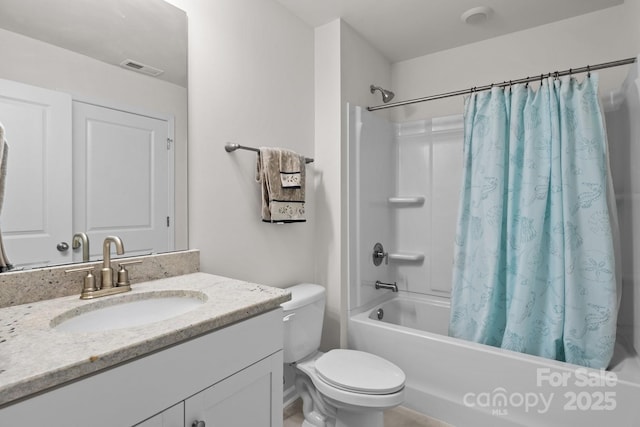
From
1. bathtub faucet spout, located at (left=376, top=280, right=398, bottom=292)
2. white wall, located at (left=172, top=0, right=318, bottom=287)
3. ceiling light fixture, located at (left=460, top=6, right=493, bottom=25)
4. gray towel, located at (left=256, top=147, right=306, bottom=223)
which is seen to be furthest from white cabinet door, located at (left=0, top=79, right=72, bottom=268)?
ceiling light fixture, located at (left=460, top=6, right=493, bottom=25)

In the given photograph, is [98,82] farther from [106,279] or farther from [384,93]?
[384,93]

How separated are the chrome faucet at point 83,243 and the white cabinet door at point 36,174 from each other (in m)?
0.02

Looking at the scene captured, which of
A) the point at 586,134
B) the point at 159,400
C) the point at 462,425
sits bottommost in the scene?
the point at 462,425

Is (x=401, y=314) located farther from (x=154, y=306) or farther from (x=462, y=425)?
(x=154, y=306)

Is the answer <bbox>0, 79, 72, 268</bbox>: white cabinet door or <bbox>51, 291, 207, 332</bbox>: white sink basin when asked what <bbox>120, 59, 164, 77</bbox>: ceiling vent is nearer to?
<bbox>0, 79, 72, 268</bbox>: white cabinet door

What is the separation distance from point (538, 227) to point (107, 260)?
197 cm

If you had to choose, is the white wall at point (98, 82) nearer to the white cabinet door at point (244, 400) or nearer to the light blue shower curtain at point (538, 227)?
the white cabinet door at point (244, 400)

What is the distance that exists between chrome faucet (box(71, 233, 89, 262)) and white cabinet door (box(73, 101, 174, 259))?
2cm

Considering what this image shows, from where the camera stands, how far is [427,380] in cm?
191

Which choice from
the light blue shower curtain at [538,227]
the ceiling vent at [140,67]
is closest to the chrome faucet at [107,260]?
the ceiling vent at [140,67]

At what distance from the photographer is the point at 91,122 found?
1.21m

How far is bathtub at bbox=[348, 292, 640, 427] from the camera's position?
1.48 meters

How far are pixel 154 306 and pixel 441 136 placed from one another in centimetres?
219

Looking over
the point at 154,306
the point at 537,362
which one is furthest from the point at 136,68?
the point at 537,362
